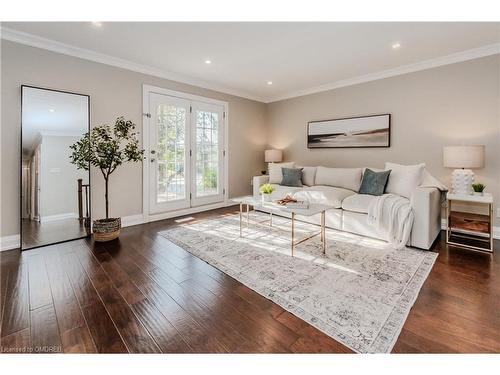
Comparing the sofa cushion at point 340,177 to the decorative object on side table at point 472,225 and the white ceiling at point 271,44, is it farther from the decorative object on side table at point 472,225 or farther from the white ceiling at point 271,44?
the white ceiling at point 271,44

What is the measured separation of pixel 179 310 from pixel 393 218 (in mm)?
2550

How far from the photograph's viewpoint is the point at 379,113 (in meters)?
4.19

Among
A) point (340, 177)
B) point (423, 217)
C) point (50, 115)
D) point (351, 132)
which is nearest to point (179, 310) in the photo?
point (423, 217)

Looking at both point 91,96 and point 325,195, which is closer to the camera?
point 91,96

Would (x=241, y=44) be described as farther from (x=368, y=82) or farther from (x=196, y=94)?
(x=368, y=82)

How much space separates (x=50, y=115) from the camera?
307cm

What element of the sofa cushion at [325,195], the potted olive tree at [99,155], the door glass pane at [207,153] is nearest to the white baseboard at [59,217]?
the potted olive tree at [99,155]

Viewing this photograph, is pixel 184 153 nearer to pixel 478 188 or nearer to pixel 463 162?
pixel 463 162

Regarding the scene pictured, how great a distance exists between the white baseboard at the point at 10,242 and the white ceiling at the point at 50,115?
39.1 inches

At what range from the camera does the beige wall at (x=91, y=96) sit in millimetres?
2830

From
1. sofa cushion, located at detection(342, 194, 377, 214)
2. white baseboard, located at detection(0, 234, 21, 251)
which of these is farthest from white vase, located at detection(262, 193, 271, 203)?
white baseboard, located at detection(0, 234, 21, 251)

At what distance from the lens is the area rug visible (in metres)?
1.55

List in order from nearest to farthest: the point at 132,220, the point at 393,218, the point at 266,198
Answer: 1. the point at 393,218
2. the point at 266,198
3. the point at 132,220
